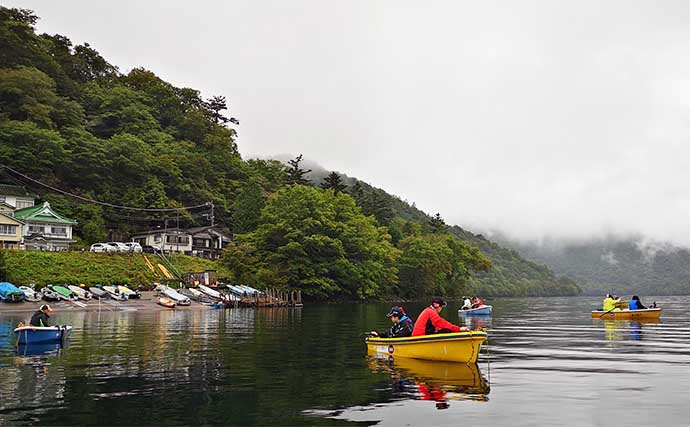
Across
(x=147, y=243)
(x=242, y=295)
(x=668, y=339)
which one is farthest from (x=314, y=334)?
(x=147, y=243)

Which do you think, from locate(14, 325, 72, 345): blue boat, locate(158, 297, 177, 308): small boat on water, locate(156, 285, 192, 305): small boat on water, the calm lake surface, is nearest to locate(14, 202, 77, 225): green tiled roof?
locate(156, 285, 192, 305): small boat on water

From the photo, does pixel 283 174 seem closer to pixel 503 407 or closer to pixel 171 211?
pixel 171 211

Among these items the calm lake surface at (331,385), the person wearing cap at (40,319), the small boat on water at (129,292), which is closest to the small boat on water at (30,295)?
the small boat on water at (129,292)

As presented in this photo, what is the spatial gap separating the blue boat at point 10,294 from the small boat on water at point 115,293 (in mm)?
10860

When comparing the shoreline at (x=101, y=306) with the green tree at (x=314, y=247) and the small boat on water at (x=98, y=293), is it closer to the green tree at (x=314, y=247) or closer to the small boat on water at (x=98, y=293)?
the small boat on water at (x=98, y=293)

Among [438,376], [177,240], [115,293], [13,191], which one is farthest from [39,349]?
[177,240]

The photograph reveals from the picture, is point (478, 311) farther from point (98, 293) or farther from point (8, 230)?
point (8, 230)

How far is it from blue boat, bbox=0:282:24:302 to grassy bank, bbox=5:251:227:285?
37.4ft

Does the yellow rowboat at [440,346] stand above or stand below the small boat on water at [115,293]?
below

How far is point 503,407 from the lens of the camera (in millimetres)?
14883

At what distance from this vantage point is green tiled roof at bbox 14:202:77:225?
9019 cm

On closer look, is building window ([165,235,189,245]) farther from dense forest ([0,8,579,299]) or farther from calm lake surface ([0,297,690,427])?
calm lake surface ([0,297,690,427])

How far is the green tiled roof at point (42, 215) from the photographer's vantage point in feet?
296

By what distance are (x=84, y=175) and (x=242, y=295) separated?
44.3m
